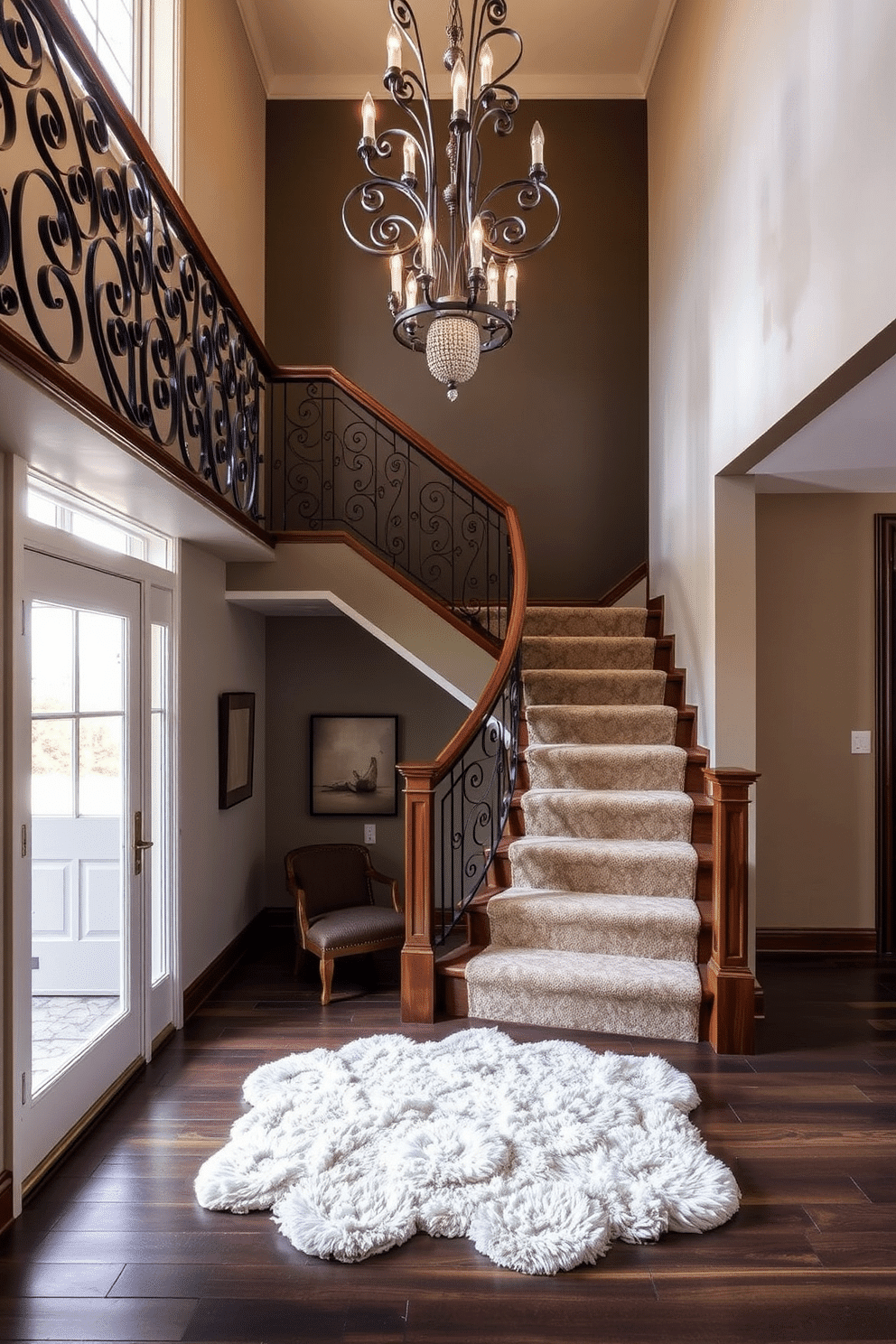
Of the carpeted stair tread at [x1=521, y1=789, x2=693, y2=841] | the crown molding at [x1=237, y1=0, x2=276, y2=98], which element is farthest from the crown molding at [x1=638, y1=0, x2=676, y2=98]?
the carpeted stair tread at [x1=521, y1=789, x2=693, y2=841]

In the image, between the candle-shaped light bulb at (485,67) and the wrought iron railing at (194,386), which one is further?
the candle-shaped light bulb at (485,67)

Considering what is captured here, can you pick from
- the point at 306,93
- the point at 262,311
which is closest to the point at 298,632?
the point at 262,311

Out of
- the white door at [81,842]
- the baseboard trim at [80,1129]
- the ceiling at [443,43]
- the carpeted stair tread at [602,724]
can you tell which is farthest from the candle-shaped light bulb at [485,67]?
the baseboard trim at [80,1129]

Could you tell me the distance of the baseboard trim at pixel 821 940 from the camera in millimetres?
4949

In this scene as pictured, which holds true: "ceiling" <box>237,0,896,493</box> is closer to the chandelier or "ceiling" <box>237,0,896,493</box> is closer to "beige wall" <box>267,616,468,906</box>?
the chandelier

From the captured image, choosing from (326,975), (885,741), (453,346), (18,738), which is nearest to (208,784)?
(326,975)

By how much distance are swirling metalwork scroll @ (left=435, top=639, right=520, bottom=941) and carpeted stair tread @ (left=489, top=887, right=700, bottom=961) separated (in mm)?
219

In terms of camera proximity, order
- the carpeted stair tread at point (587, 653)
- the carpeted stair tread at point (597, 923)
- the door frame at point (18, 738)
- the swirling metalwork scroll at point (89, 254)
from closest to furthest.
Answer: the swirling metalwork scroll at point (89, 254) < the door frame at point (18, 738) < the carpeted stair tread at point (597, 923) < the carpeted stair tread at point (587, 653)

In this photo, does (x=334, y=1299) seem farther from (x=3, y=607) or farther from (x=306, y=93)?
(x=306, y=93)

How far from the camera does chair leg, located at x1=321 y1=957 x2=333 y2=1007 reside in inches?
167

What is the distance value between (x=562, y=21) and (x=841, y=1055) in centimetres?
625

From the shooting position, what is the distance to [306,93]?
6.30m

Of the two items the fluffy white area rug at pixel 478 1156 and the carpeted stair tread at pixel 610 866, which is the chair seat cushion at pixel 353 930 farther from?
the fluffy white area rug at pixel 478 1156

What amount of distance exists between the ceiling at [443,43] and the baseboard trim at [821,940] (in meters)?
5.68
